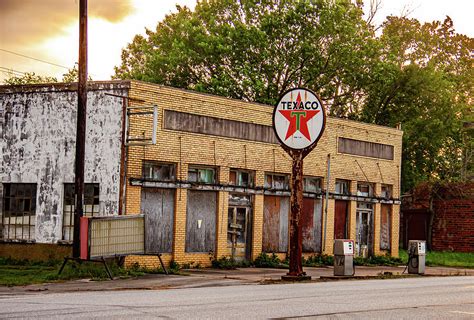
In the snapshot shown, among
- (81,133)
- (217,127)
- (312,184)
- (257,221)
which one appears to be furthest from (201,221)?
(81,133)

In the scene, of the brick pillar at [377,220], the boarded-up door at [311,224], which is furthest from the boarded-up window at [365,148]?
the boarded-up door at [311,224]

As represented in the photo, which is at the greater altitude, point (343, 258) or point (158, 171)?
point (158, 171)

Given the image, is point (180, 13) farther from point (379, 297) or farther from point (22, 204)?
point (379, 297)

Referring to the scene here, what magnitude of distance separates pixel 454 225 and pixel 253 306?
32.8m

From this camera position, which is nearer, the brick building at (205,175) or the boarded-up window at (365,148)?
the brick building at (205,175)

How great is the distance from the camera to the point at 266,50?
145ft

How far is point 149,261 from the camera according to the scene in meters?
27.1

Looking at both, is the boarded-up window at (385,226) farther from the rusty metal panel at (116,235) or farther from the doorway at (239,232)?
the rusty metal panel at (116,235)

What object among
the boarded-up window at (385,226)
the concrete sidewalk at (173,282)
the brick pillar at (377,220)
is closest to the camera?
the concrete sidewalk at (173,282)

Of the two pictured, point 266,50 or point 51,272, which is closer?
point 51,272

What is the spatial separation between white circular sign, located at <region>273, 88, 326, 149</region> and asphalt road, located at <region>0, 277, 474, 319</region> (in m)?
7.02

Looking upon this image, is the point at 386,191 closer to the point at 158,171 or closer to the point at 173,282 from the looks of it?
the point at 158,171

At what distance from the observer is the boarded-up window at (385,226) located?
38.3 metres

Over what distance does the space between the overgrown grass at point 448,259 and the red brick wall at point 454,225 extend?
0.73 meters
